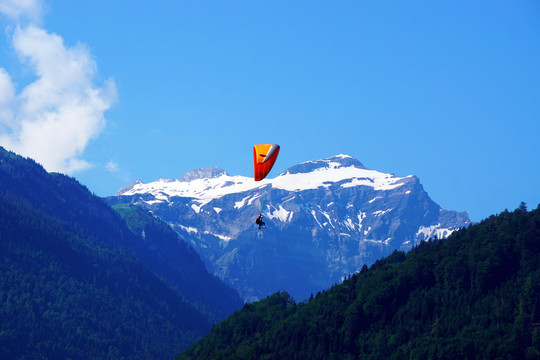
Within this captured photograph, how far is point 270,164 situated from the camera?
168 m

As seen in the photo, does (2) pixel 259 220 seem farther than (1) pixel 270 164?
No

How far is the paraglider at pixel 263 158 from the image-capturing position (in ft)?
542

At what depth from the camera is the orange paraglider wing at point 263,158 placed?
165m

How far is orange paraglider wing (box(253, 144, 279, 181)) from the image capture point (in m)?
165

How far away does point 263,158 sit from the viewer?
16638cm

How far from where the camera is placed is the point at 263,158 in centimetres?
16638

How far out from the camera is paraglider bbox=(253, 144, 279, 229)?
165 m

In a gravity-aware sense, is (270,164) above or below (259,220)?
above

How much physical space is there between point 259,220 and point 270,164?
1885 cm

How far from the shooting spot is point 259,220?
15238cm
